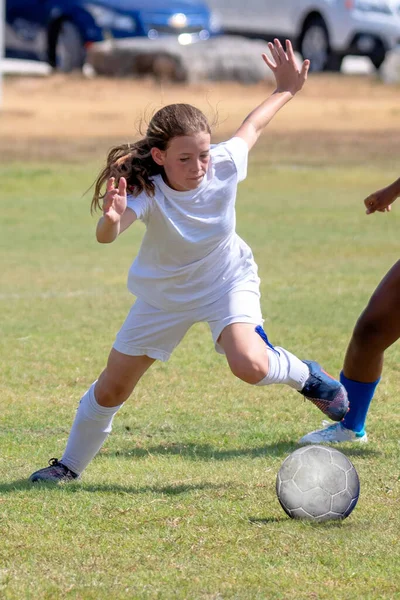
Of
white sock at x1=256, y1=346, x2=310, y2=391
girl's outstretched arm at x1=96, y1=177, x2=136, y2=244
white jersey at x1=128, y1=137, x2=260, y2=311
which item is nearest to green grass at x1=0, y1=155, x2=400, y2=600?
white sock at x1=256, y1=346, x2=310, y2=391

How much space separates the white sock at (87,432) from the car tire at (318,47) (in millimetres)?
20881

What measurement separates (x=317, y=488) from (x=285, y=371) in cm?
62

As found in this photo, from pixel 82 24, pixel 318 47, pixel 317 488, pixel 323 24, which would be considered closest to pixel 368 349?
pixel 317 488

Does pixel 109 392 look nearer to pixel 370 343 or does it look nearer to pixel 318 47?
pixel 370 343

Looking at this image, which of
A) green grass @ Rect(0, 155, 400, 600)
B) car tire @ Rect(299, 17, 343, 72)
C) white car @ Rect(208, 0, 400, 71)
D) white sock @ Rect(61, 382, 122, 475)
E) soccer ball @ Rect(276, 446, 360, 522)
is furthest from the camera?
car tire @ Rect(299, 17, 343, 72)

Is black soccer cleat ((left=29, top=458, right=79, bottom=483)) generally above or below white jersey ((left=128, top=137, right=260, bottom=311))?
below

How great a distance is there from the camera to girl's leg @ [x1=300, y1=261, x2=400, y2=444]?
5.43m

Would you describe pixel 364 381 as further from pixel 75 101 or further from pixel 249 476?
pixel 75 101

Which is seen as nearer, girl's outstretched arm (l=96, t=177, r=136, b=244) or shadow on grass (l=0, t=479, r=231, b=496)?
girl's outstretched arm (l=96, t=177, r=136, b=244)

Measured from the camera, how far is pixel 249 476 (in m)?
5.15

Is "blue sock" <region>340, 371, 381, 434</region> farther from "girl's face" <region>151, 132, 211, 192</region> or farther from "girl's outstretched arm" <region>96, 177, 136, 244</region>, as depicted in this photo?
"girl's outstretched arm" <region>96, 177, 136, 244</region>

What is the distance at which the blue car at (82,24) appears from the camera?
75.9ft

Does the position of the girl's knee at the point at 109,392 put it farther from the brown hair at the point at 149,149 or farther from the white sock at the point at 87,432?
the brown hair at the point at 149,149

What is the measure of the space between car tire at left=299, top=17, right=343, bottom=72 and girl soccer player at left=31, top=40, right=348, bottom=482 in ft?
67.9
